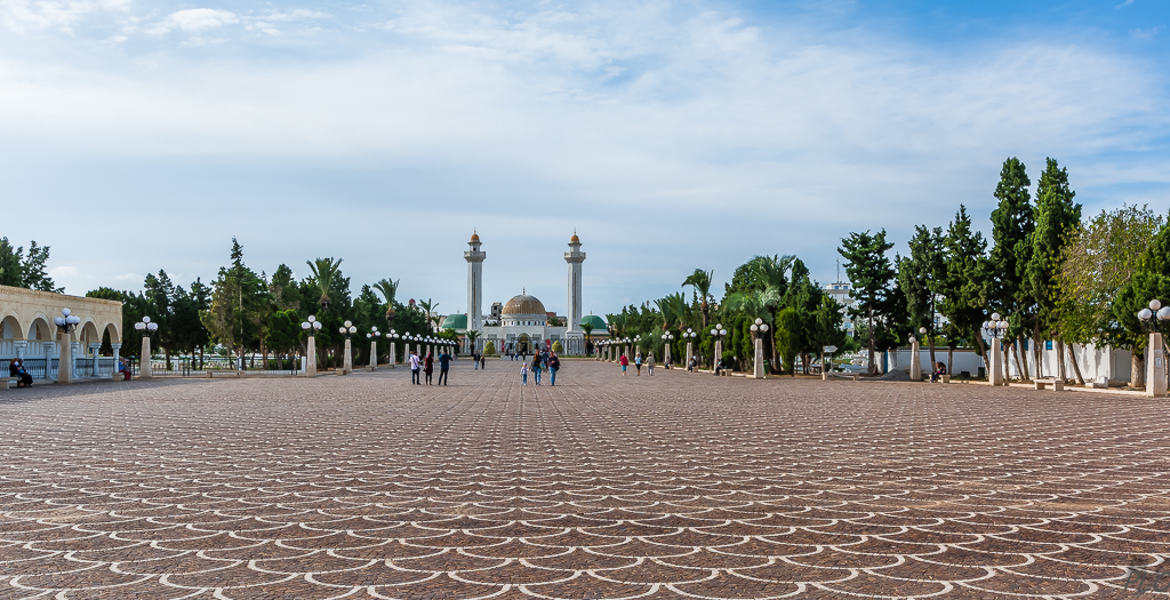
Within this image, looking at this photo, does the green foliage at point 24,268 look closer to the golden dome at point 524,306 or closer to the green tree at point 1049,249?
the green tree at point 1049,249

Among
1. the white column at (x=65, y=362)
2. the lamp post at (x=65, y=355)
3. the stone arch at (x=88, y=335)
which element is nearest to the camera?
the lamp post at (x=65, y=355)

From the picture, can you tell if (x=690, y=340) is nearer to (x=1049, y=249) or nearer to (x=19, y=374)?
(x=1049, y=249)

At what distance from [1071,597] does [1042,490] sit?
3.59 m

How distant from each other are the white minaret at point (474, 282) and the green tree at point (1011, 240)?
3564 inches

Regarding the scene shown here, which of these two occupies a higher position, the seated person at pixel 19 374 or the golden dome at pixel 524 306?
the golden dome at pixel 524 306

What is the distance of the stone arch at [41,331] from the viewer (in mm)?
35094

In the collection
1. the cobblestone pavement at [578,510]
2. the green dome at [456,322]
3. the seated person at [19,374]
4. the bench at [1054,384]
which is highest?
the green dome at [456,322]

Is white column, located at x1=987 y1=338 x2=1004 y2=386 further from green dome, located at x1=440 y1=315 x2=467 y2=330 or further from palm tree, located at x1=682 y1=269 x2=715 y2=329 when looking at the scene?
green dome, located at x1=440 y1=315 x2=467 y2=330

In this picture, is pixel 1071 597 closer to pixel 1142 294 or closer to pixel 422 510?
pixel 422 510

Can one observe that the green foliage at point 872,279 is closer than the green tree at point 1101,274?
No

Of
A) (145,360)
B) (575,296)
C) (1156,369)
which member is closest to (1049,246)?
Answer: (1156,369)

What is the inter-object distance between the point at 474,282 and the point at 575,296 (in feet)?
43.2

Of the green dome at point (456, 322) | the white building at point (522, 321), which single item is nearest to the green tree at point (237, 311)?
the white building at point (522, 321)

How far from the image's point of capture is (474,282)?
122 meters
